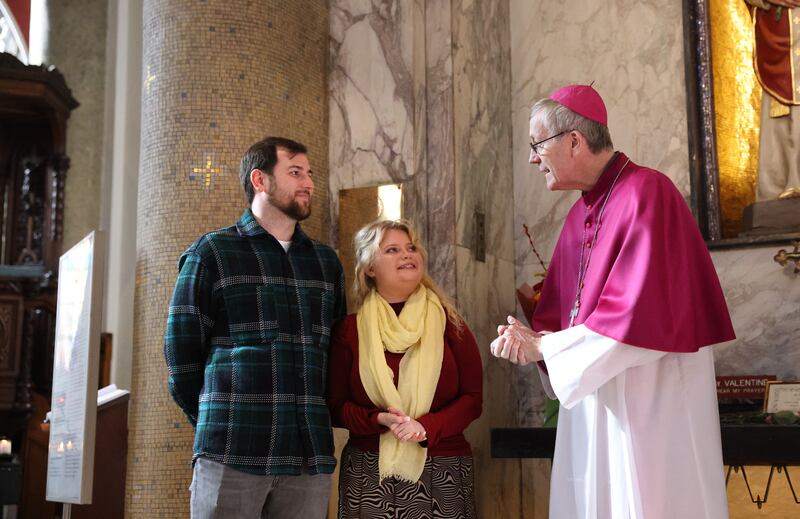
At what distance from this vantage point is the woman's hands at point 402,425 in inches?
153

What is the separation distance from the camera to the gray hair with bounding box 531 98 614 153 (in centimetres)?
358

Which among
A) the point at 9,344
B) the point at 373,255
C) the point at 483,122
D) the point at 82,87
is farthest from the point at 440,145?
the point at 82,87

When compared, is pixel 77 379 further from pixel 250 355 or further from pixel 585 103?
pixel 585 103

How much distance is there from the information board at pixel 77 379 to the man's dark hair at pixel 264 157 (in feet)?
2.77

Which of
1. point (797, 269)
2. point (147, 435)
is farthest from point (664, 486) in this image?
point (147, 435)

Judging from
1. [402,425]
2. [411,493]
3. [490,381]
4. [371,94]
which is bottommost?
[411,493]

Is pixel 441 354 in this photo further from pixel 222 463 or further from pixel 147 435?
pixel 147 435

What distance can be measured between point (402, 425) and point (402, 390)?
19 cm

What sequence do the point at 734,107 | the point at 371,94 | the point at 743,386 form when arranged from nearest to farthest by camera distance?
the point at 743,386
the point at 371,94
the point at 734,107

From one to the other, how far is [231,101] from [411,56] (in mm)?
992

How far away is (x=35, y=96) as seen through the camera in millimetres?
8992

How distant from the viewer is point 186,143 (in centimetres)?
522

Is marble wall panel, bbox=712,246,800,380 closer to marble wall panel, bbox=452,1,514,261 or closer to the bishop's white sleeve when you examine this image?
marble wall panel, bbox=452,1,514,261

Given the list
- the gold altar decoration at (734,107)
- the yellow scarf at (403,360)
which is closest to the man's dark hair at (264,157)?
the yellow scarf at (403,360)
